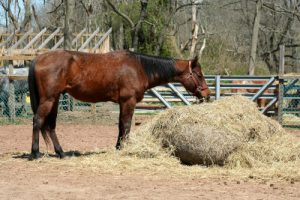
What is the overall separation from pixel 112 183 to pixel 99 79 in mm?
2519

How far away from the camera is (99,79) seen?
8.95 m

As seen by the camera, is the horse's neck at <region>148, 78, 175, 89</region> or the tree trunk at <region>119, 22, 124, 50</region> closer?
the horse's neck at <region>148, 78, 175, 89</region>

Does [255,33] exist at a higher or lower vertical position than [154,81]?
higher

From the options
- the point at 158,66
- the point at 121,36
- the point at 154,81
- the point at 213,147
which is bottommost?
the point at 213,147

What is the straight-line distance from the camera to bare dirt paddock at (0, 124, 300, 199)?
20.2 feet

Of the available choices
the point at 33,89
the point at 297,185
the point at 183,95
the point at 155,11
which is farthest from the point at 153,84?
the point at 155,11

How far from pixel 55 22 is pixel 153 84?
2962 centimetres

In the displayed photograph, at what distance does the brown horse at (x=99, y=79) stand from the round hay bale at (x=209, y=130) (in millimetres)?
809

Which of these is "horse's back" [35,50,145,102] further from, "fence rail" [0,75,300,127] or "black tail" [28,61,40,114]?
"fence rail" [0,75,300,127]

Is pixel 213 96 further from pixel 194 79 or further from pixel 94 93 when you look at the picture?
pixel 94 93

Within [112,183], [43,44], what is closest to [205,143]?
[112,183]

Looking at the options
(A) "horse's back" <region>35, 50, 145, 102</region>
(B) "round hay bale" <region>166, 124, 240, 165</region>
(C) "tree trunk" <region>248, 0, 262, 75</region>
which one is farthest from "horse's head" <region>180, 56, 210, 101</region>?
(C) "tree trunk" <region>248, 0, 262, 75</region>

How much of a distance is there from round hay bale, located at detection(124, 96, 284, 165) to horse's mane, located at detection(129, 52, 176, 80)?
3.15 feet

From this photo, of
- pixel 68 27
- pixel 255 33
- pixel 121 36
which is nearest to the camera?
pixel 68 27
